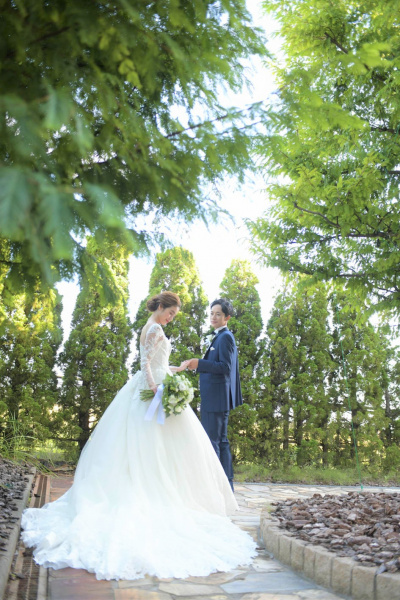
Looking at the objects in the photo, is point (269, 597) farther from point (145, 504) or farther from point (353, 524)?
point (145, 504)

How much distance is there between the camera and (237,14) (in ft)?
6.40

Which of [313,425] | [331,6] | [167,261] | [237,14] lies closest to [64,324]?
[167,261]

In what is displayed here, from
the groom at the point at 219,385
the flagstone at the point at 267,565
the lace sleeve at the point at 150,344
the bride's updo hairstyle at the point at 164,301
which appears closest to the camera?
the flagstone at the point at 267,565

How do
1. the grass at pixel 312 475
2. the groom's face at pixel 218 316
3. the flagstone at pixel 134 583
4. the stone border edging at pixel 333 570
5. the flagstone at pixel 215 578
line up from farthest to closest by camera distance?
the grass at pixel 312 475
the groom's face at pixel 218 316
the flagstone at pixel 215 578
the flagstone at pixel 134 583
the stone border edging at pixel 333 570

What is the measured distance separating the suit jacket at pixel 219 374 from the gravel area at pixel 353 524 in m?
1.13

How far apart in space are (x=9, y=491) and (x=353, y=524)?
295 cm

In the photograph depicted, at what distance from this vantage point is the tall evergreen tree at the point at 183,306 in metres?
9.05

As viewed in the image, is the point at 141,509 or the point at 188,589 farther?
the point at 141,509

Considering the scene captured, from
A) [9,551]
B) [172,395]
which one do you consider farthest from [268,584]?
[172,395]

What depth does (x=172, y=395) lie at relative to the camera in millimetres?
4363

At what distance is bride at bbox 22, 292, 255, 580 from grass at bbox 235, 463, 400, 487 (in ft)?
11.6

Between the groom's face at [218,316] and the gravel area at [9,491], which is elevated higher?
the groom's face at [218,316]

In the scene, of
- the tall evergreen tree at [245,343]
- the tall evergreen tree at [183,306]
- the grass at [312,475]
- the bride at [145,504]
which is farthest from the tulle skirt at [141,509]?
the tall evergreen tree at [183,306]

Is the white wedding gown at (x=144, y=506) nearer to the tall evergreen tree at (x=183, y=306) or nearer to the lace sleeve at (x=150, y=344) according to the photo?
the lace sleeve at (x=150, y=344)
